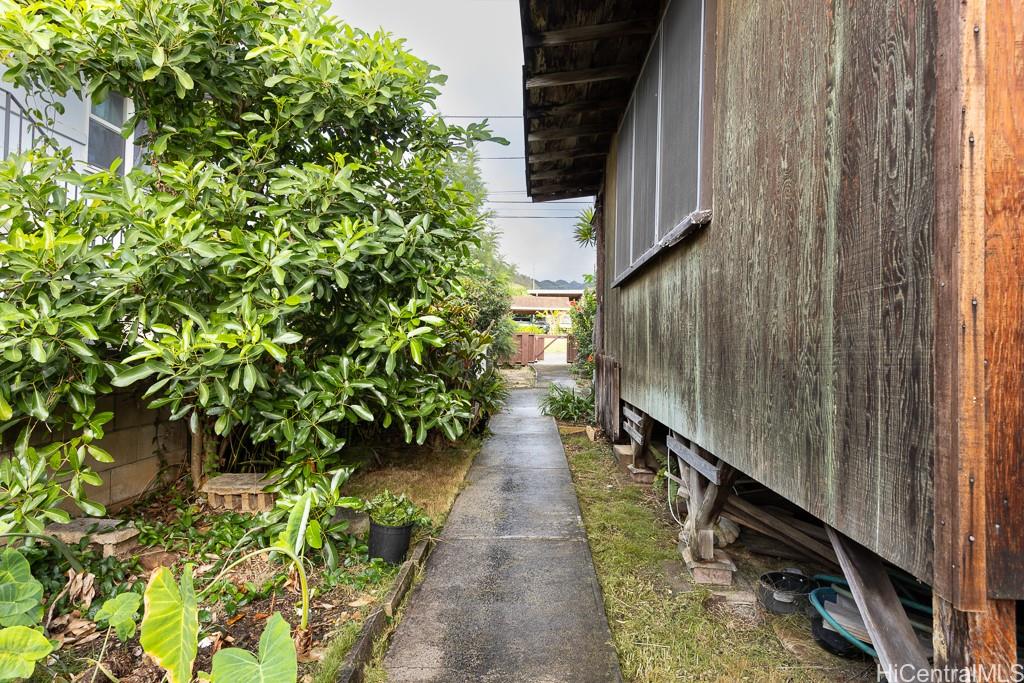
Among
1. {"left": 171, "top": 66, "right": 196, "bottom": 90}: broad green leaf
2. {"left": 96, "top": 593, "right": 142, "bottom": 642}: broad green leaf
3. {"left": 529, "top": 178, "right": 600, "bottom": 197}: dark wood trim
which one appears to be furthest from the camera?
{"left": 529, "top": 178, "right": 600, "bottom": 197}: dark wood trim

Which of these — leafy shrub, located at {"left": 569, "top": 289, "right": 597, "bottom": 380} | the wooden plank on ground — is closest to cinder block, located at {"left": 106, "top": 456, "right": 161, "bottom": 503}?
the wooden plank on ground

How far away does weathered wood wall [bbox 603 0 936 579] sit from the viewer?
3.79ft

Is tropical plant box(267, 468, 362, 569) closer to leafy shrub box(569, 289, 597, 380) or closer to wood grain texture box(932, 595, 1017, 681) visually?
wood grain texture box(932, 595, 1017, 681)

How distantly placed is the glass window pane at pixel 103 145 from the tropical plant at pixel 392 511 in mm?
4359

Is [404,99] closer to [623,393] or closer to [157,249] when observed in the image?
[157,249]

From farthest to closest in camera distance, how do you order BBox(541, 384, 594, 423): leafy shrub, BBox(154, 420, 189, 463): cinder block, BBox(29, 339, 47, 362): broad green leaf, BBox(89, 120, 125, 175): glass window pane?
BBox(541, 384, 594, 423): leafy shrub
BBox(89, 120, 125, 175): glass window pane
BBox(154, 420, 189, 463): cinder block
BBox(29, 339, 47, 362): broad green leaf

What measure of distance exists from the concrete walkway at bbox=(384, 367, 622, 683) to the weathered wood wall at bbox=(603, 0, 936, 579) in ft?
3.56

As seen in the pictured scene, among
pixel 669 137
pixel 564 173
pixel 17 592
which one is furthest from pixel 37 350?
pixel 564 173

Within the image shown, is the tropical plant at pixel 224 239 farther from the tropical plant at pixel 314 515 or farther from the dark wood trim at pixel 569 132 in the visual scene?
the dark wood trim at pixel 569 132

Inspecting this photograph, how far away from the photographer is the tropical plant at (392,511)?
3.07 meters

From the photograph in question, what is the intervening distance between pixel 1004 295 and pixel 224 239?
326 centimetres

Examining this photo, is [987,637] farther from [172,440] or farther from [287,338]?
[172,440]

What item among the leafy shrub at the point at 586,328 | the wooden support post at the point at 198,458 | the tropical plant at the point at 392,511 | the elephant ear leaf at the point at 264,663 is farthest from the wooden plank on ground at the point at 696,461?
the leafy shrub at the point at 586,328

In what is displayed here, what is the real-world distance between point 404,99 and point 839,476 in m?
3.38
